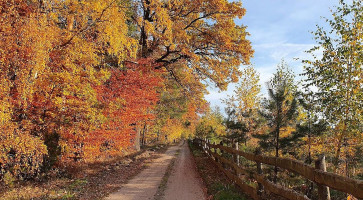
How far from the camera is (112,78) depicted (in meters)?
14.2

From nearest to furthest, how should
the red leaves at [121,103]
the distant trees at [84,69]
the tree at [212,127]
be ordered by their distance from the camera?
the distant trees at [84,69], the red leaves at [121,103], the tree at [212,127]

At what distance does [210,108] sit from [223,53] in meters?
35.7

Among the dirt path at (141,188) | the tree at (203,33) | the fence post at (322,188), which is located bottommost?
the dirt path at (141,188)

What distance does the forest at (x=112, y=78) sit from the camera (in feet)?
22.9

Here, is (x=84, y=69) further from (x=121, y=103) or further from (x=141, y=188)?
(x=141, y=188)

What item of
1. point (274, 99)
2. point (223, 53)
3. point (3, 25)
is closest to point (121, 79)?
point (223, 53)

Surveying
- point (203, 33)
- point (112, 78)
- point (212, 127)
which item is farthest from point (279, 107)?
point (212, 127)

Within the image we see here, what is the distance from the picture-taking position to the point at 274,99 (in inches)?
623

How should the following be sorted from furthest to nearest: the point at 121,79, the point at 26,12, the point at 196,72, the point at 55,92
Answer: the point at 196,72
the point at 121,79
the point at 55,92
the point at 26,12

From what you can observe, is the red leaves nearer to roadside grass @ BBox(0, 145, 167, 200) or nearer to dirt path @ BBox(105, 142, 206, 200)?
roadside grass @ BBox(0, 145, 167, 200)

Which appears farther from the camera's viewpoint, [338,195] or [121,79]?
[121,79]

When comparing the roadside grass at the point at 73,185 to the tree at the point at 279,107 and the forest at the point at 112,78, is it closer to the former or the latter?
the forest at the point at 112,78

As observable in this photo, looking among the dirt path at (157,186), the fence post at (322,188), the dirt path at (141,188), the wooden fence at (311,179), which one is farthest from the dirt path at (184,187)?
the fence post at (322,188)

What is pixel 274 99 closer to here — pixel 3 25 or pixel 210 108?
pixel 3 25
